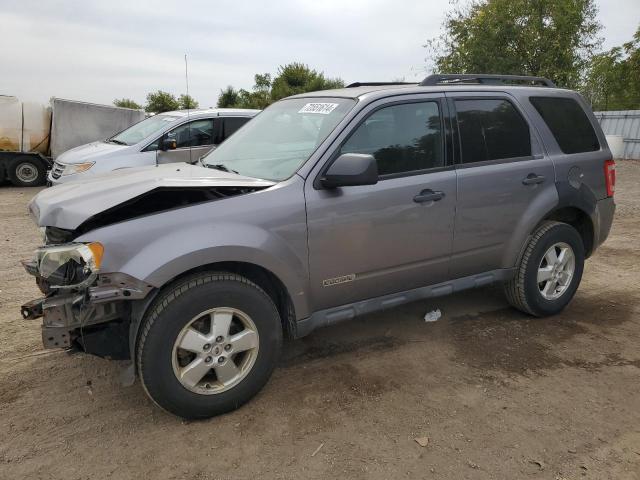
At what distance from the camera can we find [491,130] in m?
3.81

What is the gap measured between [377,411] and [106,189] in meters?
2.06

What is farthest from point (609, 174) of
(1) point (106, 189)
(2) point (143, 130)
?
(2) point (143, 130)

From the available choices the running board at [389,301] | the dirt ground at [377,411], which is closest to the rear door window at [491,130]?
the running board at [389,301]

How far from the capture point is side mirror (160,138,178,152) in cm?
827

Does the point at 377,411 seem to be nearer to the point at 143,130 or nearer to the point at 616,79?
the point at 143,130

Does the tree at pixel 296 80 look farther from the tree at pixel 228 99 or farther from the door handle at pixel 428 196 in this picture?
the door handle at pixel 428 196

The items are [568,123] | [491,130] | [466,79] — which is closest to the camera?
[491,130]

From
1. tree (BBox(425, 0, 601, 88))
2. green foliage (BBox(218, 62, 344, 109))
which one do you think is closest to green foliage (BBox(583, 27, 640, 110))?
tree (BBox(425, 0, 601, 88))

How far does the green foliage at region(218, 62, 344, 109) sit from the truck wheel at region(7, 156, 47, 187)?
2690 centimetres

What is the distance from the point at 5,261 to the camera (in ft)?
19.1

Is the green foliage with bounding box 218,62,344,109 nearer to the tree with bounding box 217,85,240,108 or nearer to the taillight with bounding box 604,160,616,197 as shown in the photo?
the tree with bounding box 217,85,240,108

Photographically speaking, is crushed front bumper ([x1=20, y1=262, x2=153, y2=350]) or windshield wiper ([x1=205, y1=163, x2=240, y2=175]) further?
windshield wiper ([x1=205, y1=163, x2=240, y2=175])

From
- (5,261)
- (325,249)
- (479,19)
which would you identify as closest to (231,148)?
(325,249)

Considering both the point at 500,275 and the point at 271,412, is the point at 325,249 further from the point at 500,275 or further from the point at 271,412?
the point at 500,275
